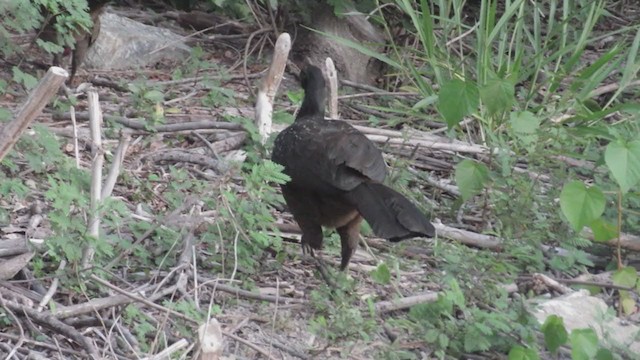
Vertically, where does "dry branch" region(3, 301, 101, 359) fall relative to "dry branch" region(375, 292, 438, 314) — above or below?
above

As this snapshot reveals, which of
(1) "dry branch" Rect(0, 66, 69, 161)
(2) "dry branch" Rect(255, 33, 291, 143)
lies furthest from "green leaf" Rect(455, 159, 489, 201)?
(1) "dry branch" Rect(0, 66, 69, 161)

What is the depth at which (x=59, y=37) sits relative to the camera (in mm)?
7637

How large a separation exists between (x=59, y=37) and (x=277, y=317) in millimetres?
3159

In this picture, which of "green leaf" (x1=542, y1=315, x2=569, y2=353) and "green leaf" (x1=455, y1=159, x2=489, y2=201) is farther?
"green leaf" (x1=455, y1=159, x2=489, y2=201)

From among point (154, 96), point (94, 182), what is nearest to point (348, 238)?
point (94, 182)

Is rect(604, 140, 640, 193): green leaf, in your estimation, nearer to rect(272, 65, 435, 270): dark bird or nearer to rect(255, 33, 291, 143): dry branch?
rect(272, 65, 435, 270): dark bird

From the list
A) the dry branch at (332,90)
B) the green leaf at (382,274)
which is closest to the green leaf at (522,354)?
the green leaf at (382,274)

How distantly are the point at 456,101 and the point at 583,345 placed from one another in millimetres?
1939

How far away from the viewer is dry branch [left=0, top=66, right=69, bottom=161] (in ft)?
13.1

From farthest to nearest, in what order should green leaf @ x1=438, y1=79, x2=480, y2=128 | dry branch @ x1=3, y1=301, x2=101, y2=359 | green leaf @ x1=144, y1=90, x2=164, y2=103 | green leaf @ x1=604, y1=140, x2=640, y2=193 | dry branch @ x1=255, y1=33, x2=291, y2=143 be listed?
1. green leaf @ x1=144, y1=90, x2=164, y2=103
2. dry branch @ x1=255, y1=33, x2=291, y2=143
3. green leaf @ x1=438, y1=79, x2=480, y2=128
4. green leaf @ x1=604, y1=140, x2=640, y2=193
5. dry branch @ x1=3, y1=301, x2=101, y2=359

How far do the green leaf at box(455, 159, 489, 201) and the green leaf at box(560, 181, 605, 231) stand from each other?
0.67 metres

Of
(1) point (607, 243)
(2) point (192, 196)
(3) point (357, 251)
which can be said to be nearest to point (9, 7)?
(2) point (192, 196)

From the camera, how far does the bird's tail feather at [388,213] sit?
529 centimetres

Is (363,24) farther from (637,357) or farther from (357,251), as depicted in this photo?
(637,357)
